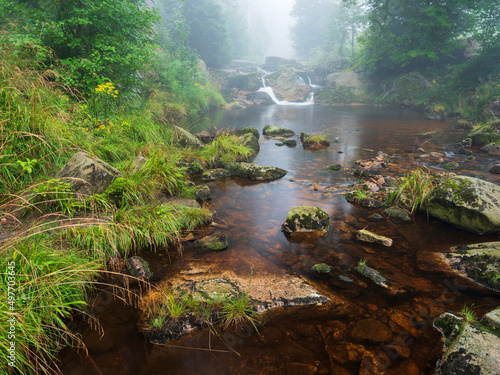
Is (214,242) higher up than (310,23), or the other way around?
(310,23)

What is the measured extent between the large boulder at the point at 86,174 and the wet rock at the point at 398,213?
16.3 feet

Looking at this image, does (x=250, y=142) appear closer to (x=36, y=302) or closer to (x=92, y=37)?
(x=92, y=37)

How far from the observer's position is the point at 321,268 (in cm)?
340

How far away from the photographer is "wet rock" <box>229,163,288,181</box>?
22.5 ft

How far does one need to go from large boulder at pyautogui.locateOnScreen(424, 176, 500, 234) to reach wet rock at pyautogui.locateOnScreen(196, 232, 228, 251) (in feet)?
12.1

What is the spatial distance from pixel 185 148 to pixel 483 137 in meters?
10.3

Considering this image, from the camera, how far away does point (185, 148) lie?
24.9ft

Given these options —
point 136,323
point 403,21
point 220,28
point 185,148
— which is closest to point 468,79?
point 403,21

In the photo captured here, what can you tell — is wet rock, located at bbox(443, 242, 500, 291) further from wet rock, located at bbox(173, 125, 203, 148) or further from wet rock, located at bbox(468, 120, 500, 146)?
wet rock, located at bbox(468, 120, 500, 146)

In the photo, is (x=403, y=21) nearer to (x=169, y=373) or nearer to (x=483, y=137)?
(x=483, y=137)

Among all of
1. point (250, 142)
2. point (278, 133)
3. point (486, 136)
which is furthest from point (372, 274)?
point (278, 133)

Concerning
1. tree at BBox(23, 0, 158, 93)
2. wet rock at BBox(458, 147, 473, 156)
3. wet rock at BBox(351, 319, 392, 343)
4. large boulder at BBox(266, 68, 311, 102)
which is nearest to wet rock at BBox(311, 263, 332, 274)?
wet rock at BBox(351, 319, 392, 343)

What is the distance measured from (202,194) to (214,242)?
181 centimetres

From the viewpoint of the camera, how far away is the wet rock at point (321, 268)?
3377 mm
